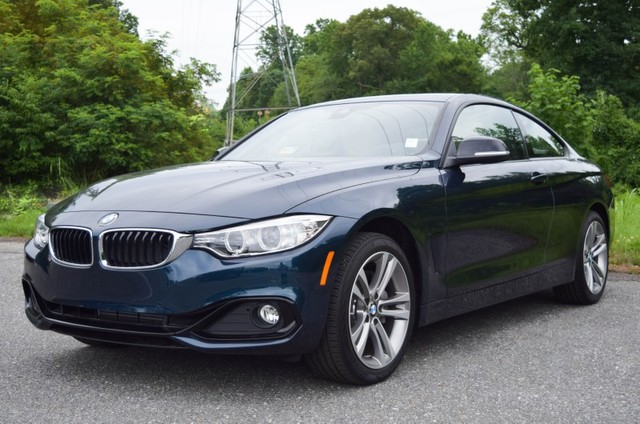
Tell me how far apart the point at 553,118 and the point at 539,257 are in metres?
9.84

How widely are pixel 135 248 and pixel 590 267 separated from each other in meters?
3.83

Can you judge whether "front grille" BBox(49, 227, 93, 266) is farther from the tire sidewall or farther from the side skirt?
the tire sidewall

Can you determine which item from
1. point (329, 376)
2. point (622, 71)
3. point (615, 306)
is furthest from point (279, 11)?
point (329, 376)

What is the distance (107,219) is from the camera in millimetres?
3996

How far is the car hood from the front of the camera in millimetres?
3896

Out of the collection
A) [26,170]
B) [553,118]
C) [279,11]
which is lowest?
[26,170]

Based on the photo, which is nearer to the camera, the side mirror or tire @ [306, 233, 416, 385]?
tire @ [306, 233, 416, 385]

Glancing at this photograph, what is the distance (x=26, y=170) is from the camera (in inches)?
573

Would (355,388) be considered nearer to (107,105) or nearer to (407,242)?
(407,242)

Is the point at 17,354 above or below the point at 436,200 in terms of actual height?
below

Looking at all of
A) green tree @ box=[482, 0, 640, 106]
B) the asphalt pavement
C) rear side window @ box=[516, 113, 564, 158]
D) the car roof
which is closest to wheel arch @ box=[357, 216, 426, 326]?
the asphalt pavement

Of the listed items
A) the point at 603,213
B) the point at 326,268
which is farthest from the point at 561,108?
the point at 326,268

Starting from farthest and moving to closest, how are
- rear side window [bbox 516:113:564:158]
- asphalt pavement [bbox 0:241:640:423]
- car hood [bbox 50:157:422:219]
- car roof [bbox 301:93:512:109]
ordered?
rear side window [bbox 516:113:564:158] → car roof [bbox 301:93:512:109] → car hood [bbox 50:157:422:219] → asphalt pavement [bbox 0:241:640:423]

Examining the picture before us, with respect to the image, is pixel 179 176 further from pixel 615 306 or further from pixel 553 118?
pixel 553 118
